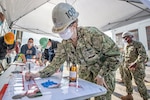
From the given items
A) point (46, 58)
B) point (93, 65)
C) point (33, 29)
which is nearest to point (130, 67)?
point (93, 65)

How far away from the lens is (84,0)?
9.70ft

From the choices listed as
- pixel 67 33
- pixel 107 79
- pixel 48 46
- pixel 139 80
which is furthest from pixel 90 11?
pixel 107 79

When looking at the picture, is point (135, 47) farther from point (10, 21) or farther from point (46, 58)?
point (10, 21)

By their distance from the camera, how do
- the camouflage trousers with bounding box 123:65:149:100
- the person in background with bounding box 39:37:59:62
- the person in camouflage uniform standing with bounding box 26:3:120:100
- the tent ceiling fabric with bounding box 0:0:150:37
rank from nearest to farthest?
1. the person in camouflage uniform standing with bounding box 26:3:120:100
2. the camouflage trousers with bounding box 123:65:149:100
3. the tent ceiling fabric with bounding box 0:0:150:37
4. the person in background with bounding box 39:37:59:62

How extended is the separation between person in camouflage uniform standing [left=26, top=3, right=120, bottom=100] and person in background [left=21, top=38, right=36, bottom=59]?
2216 mm

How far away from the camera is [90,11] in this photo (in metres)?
3.40

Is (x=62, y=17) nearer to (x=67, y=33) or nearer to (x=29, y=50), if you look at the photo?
(x=67, y=33)

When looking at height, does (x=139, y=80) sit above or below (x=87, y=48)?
below

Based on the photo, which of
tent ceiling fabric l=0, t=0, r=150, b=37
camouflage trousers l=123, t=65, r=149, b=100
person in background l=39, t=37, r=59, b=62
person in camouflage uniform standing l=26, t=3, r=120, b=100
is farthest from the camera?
person in background l=39, t=37, r=59, b=62

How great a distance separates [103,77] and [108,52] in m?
0.19

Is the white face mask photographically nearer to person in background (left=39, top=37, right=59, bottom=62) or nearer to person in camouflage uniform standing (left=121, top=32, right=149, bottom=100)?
person in camouflage uniform standing (left=121, top=32, right=149, bottom=100)

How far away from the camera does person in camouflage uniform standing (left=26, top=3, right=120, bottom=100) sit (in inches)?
38.6

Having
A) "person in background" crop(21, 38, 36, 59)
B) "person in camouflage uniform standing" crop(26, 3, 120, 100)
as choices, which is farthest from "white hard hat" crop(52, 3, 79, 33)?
"person in background" crop(21, 38, 36, 59)

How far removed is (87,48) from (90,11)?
2.55 metres
